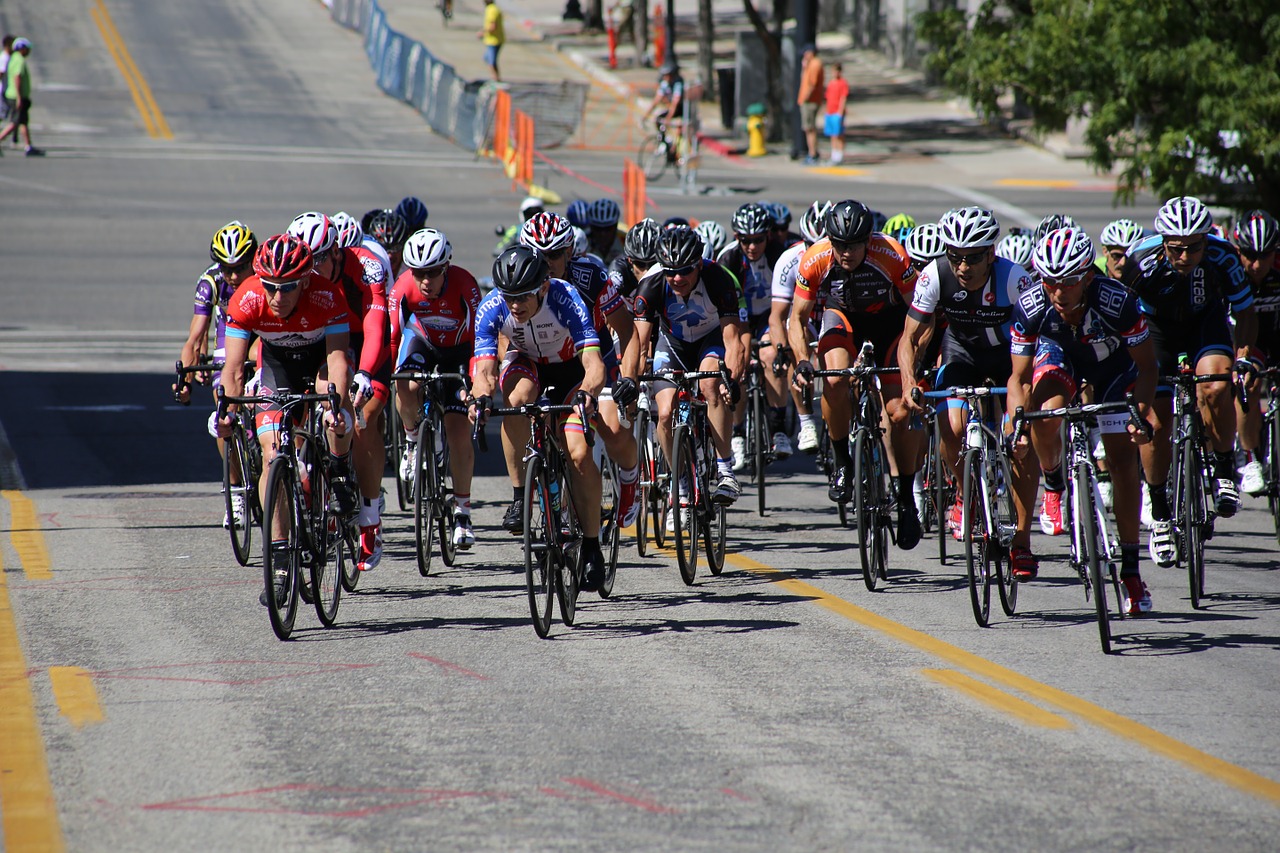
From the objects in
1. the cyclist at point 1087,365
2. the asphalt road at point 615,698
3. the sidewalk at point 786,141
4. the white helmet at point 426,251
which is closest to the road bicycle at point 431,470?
the asphalt road at point 615,698

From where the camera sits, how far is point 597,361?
876 centimetres

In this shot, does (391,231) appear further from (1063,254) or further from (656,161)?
(656,161)

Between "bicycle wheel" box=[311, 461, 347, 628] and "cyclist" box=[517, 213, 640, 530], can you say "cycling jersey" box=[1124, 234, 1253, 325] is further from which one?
"bicycle wheel" box=[311, 461, 347, 628]

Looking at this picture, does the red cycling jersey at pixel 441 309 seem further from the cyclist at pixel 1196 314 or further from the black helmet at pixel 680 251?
the cyclist at pixel 1196 314

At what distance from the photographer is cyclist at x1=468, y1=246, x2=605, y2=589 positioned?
8.77m

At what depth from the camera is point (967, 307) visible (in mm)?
9461

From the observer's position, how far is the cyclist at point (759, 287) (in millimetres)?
13062

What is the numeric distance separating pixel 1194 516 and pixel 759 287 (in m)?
5.41

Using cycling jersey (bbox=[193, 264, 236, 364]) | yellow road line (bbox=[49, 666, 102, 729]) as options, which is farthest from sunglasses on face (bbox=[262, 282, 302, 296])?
yellow road line (bbox=[49, 666, 102, 729])

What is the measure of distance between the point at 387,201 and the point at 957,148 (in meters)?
16.5

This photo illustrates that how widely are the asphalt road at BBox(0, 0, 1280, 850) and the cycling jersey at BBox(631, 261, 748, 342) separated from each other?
5.20 ft

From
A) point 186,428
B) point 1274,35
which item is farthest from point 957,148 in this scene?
point 186,428

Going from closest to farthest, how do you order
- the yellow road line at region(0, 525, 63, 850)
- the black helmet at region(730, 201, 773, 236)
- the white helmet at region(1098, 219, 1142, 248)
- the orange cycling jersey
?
the yellow road line at region(0, 525, 63, 850) < the orange cycling jersey < the white helmet at region(1098, 219, 1142, 248) < the black helmet at region(730, 201, 773, 236)

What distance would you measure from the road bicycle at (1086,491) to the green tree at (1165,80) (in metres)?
11.0
